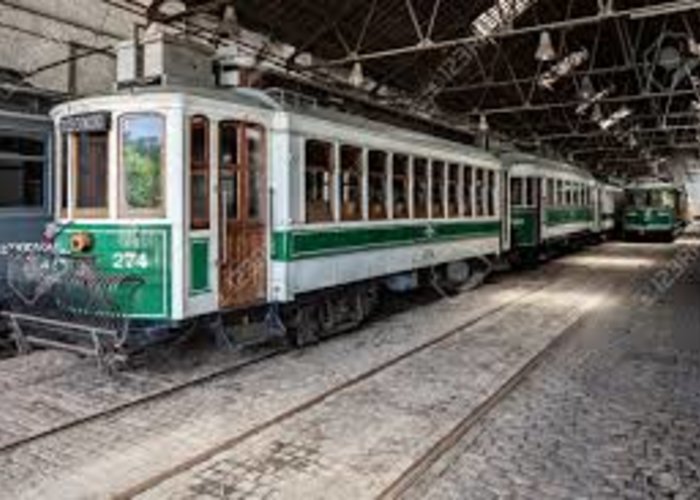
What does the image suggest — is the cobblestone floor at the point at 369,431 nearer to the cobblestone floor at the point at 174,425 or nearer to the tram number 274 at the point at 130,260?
the cobblestone floor at the point at 174,425

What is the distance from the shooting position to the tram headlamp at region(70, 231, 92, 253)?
6977 mm

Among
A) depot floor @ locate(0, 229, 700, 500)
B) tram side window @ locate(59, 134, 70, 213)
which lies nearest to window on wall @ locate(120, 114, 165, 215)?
tram side window @ locate(59, 134, 70, 213)

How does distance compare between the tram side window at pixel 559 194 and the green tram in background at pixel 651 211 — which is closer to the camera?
the tram side window at pixel 559 194

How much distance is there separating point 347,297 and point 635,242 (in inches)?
1088

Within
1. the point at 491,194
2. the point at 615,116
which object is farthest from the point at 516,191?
the point at 615,116

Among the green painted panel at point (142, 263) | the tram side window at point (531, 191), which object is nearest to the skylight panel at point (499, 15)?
the tram side window at point (531, 191)

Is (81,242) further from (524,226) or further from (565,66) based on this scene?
(565,66)

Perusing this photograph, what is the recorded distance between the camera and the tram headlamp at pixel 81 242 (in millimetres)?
6977

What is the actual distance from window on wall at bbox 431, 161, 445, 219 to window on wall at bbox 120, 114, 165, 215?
587cm

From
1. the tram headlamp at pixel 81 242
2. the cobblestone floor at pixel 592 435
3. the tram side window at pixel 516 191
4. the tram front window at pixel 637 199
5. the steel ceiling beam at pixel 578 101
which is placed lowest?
the cobblestone floor at pixel 592 435

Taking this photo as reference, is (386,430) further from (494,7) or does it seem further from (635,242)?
(635,242)

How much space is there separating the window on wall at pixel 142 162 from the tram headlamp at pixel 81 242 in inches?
19.9

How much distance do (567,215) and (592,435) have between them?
58.6 ft

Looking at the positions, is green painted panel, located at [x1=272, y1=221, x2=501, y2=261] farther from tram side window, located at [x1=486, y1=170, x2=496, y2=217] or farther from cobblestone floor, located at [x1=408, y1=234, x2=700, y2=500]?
cobblestone floor, located at [x1=408, y1=234, x2=700, y2=500]
